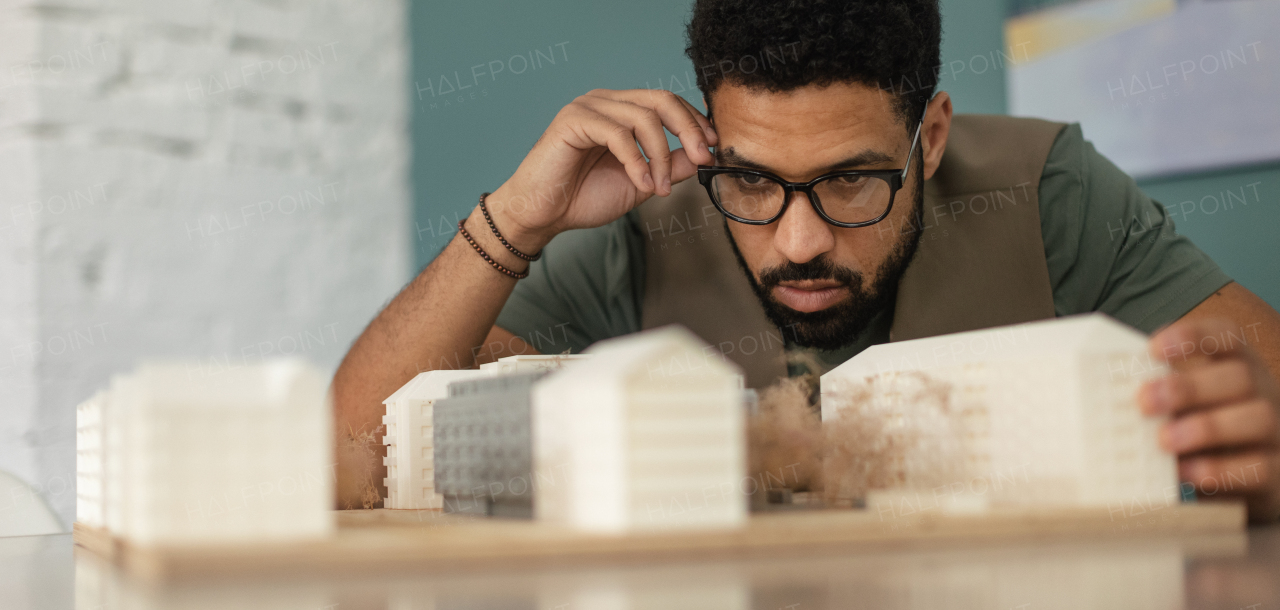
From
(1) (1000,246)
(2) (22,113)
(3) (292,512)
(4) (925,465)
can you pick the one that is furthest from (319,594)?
(2) (22,113)

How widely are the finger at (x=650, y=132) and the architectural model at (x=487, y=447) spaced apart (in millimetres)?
480

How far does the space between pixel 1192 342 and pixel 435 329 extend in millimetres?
909

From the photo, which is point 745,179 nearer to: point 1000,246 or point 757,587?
point 1000,246

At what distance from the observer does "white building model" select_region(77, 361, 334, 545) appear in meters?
0.52

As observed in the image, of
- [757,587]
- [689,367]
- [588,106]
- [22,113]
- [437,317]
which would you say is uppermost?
[22,113]

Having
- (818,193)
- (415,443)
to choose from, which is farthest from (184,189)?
(818,193)

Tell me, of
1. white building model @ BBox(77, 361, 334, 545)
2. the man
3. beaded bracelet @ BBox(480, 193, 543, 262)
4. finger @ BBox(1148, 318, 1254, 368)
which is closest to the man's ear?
the man

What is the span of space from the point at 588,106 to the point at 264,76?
0.96 metres

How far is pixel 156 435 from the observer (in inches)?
20.2

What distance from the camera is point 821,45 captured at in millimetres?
1144

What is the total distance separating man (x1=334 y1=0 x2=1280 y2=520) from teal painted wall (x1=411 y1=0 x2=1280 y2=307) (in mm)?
529

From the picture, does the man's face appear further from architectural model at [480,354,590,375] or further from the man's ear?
architectural model at [480,354,590,375]

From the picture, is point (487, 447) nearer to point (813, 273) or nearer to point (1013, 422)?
point (1013, 422)

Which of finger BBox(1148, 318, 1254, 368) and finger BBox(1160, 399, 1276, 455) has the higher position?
finger BBox(1148, 318, 1254, 368)
